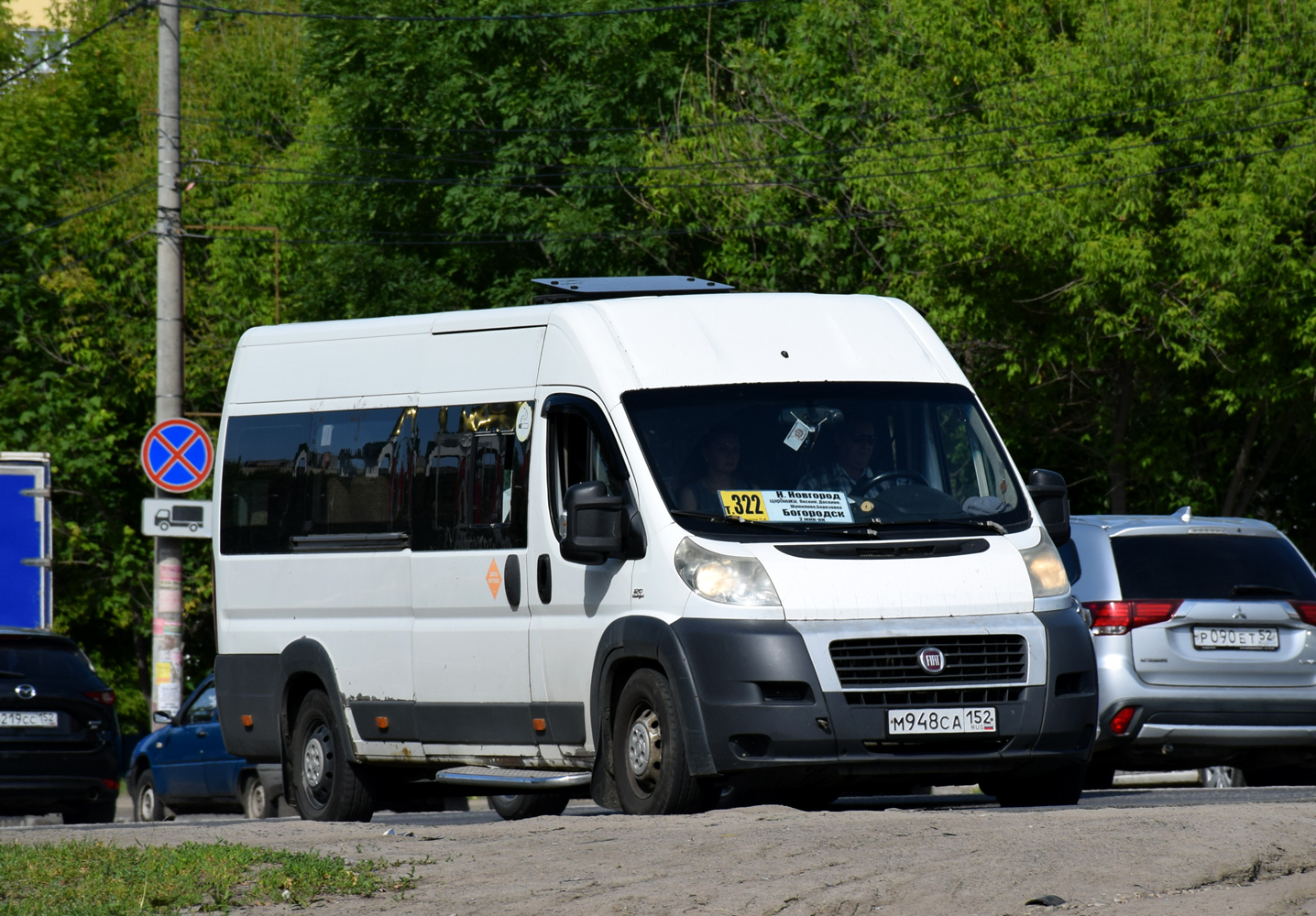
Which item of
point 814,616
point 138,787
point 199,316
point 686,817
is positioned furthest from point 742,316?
point 199,316

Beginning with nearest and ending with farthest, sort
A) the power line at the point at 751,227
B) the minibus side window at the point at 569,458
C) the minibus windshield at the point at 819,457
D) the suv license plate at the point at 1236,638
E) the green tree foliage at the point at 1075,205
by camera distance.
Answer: the minibus windshield at the point at 819,457
the minibus side window at the point at 569,458
the suv license plate at the point at 1236,638
the green tree foliage at the point at 1075,205
the power line at the point at 751,227

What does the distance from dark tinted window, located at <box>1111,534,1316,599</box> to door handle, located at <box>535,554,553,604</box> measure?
13.2ft

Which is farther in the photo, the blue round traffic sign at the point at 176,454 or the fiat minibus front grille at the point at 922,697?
the blue round traffic sign at the point at 176,454

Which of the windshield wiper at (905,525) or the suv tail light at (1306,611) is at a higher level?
the windshield wiper at (905,525)

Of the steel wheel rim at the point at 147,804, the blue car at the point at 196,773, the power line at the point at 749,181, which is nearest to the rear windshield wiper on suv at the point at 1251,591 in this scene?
the blue car at the point at 196,773

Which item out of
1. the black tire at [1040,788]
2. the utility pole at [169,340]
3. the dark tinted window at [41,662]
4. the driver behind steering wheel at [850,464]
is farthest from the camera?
the utility pole at [169,340]

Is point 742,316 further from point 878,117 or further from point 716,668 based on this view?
point 878,117

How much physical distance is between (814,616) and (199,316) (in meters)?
33.0

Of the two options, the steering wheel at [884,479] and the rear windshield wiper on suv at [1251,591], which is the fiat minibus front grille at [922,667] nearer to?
the steering wheel at [884,479]

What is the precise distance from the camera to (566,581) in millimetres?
10008

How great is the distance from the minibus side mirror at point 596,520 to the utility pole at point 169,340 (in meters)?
9.38

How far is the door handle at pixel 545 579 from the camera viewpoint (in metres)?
10.1

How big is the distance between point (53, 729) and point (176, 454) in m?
3.05

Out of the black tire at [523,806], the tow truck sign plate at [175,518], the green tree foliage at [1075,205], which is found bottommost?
the black tire at [523,806]
